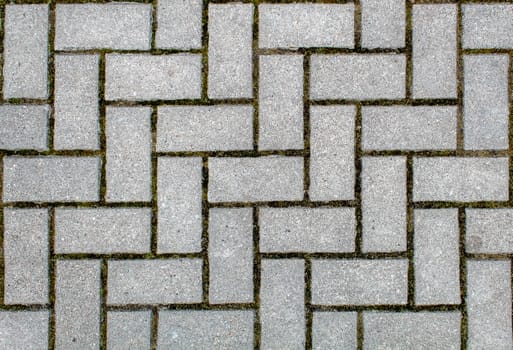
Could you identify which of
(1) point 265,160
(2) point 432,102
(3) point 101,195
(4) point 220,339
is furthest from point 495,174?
(3) point 101,195

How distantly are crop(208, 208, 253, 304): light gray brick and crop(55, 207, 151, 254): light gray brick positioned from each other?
0.28m

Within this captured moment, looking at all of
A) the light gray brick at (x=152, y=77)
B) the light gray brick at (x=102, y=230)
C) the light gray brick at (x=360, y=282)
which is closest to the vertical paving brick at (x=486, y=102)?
the light gray brick at (x=360, y=282)

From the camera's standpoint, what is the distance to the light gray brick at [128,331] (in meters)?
2.49

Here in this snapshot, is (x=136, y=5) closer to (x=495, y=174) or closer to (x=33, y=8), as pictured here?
(x=33, y=8)

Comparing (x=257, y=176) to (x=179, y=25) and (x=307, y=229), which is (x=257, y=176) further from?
(x=179, y=25)

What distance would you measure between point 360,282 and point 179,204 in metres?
0.81

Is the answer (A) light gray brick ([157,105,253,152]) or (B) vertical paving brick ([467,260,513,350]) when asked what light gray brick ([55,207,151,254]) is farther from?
(B) vertical paving brick ([467,260,513,350])

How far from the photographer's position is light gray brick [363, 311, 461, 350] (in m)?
2.49

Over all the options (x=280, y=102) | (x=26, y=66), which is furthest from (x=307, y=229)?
(x=26, y=66)

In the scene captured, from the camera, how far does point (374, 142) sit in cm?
251

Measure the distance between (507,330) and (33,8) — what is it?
7.80 feet

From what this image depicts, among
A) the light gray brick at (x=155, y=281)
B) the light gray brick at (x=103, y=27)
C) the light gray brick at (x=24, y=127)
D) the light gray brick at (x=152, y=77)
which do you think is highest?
the light gray brick at (x=103, y=27)

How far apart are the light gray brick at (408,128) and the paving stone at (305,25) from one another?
33cm

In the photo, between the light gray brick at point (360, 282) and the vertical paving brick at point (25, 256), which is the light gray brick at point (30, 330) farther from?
the light gray brick at point (360, 282)
